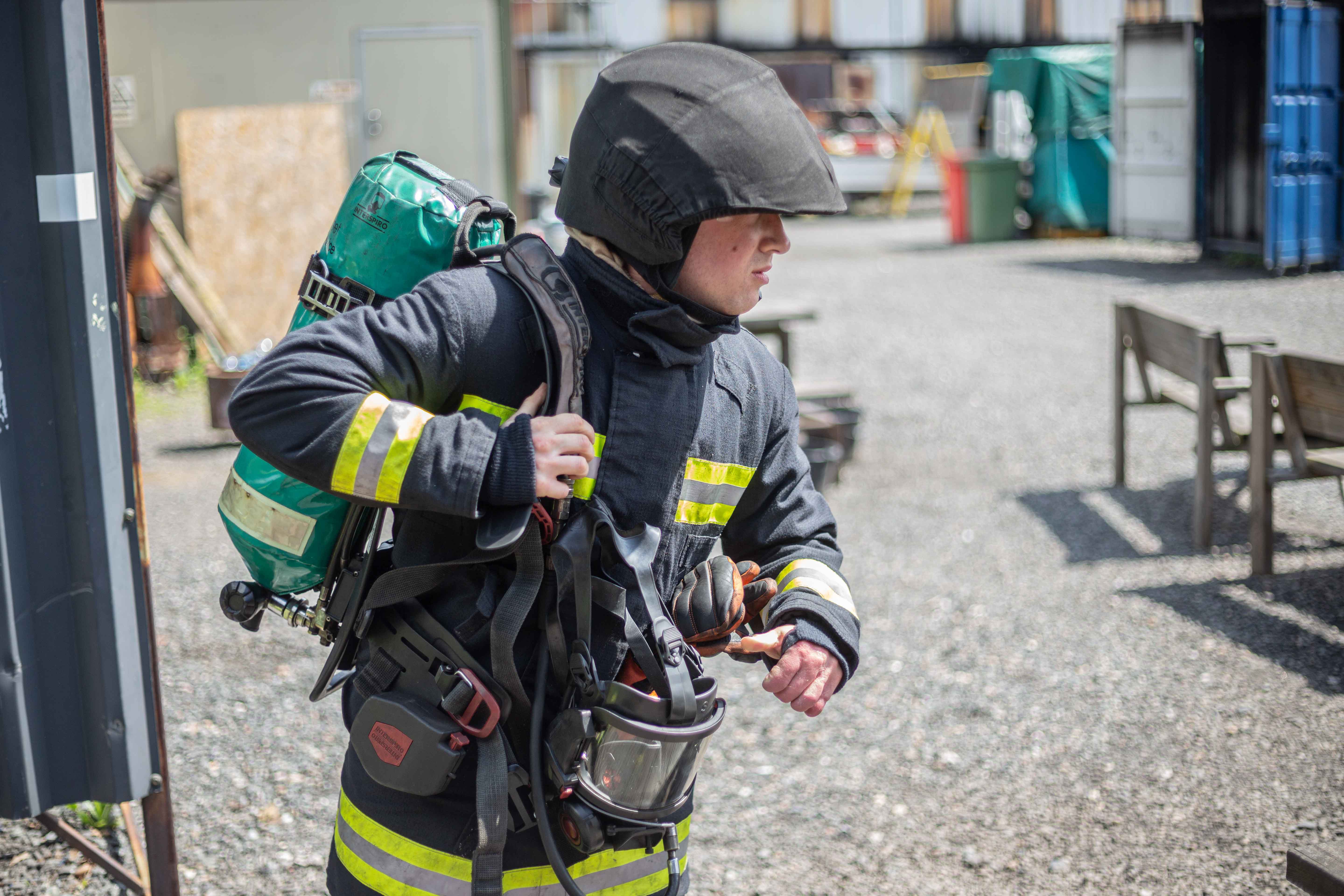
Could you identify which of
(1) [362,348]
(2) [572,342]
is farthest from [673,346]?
(1) [362,348]

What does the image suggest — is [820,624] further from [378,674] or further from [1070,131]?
[1070,131]

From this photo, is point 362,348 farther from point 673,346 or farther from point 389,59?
point 389,59

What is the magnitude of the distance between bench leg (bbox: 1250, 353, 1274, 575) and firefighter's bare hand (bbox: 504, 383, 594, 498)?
4348mm

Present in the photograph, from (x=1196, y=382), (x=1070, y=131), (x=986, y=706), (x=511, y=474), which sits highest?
(x=1070, y=131)

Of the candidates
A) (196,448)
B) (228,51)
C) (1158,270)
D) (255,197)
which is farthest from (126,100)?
(1158,270)

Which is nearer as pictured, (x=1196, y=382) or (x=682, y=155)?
(x=682, y=155)

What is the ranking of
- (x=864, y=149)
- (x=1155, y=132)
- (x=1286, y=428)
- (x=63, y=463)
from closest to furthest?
1. (x=63, y=463)
2. (x=1286, y=428)
3. (x=1155, y=132)
4. (x=864, y=149)

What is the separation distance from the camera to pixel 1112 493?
6.70 meters

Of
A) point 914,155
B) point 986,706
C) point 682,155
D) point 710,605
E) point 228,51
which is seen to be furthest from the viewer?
point 914,155

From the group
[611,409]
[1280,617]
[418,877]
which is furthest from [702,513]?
[1280,617]

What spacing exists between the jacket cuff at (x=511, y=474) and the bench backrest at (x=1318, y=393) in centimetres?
425

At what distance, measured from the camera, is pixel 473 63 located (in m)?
11.0

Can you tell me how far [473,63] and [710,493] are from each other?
385 inches

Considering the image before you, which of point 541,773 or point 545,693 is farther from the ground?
point 545,693
